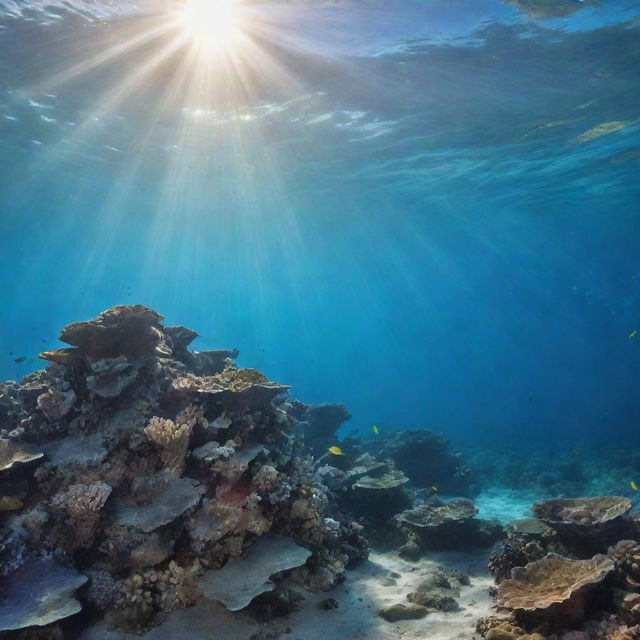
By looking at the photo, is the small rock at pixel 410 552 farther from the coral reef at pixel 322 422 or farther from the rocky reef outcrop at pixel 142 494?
the coral reef at pixel 322 422

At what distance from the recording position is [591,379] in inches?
2783

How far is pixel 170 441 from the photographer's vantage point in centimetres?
628

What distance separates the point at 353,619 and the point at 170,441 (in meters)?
3.57

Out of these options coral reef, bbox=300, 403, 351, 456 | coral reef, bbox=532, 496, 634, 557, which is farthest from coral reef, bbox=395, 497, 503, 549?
coral reef, bbox=300, 403, 351, 456

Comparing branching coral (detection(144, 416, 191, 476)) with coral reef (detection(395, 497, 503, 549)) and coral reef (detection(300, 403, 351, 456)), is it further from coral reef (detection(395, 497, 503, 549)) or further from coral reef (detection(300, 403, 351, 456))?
coral reef (detection(300, 403, 351, 456))

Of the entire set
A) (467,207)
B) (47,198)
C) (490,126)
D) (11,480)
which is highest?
(47,198)

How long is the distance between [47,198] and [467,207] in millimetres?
35374

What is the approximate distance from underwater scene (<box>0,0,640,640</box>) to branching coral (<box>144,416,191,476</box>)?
34 mm

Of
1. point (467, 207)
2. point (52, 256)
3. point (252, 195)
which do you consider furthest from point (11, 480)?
point (52, 256)

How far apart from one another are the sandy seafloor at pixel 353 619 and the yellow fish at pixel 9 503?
1.98 meters

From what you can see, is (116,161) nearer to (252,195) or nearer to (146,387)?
(252,195)

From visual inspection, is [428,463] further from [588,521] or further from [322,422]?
[588,521]

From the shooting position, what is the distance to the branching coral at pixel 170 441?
20.6 feet

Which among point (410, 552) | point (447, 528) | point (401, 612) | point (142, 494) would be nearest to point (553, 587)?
point (401, 612)
